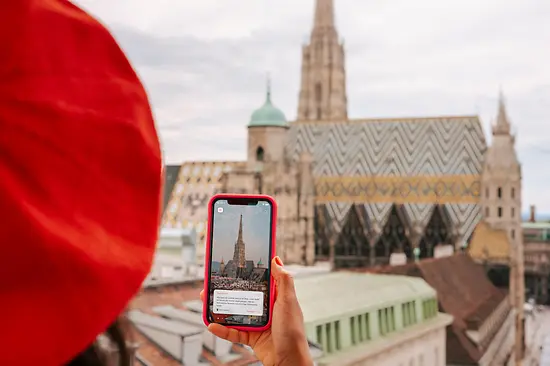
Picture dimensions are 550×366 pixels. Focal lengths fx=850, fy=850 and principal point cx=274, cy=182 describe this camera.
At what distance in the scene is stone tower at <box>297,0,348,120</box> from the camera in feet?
127

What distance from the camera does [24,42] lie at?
0.59m

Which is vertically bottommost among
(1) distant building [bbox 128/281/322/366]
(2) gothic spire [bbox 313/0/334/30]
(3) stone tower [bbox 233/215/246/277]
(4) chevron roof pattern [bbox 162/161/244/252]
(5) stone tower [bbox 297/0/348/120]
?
(1) distant building [bbox 128/281/322/366]

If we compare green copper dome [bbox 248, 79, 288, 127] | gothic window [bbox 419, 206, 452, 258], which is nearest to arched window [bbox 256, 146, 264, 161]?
green copper dome [bbox 248, 79, 288, 127]

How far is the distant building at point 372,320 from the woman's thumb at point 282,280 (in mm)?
8299

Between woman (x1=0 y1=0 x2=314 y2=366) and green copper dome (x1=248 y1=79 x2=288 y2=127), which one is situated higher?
green copper dome (x1=248 y1=79 x2=288 y2=127)

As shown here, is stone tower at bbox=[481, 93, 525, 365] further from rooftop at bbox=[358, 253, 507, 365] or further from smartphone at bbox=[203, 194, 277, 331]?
smartphone at bbox=[203, 194, 277, 331]


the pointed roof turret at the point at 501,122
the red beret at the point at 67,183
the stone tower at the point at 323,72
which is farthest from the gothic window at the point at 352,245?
the red beret at the point at 67,183

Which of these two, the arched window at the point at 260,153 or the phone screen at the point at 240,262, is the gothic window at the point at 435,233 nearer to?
the arched window at the point at 260,153

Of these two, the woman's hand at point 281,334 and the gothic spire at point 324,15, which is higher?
the gothic spire at point 324,15

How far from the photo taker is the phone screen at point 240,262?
4.01ft

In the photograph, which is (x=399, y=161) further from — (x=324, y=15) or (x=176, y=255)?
(x=176, y=255)

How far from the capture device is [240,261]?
1.28m

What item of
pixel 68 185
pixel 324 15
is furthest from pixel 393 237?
pixel 68 185

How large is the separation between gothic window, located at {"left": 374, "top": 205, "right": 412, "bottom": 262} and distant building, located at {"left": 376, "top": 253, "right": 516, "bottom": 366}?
609cm
